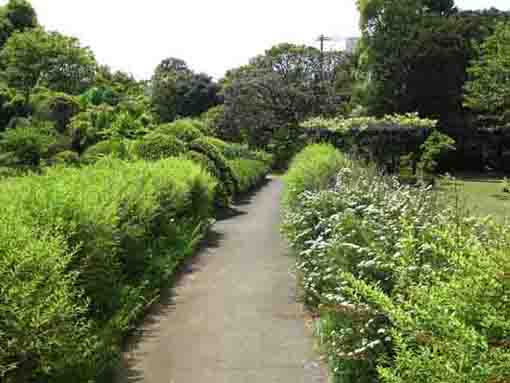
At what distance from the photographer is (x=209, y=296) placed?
772 centimetres

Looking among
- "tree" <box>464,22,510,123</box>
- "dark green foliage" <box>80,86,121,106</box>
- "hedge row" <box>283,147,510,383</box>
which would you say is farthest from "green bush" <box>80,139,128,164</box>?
"tree" <box>464,22,510,123</box>

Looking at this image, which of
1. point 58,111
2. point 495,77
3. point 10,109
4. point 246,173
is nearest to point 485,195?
point 495,77

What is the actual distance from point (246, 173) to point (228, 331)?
1706 centimetres

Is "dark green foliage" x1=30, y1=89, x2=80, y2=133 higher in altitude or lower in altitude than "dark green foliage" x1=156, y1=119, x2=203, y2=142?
higher

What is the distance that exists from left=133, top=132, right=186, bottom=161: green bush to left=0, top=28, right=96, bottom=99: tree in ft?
82.7

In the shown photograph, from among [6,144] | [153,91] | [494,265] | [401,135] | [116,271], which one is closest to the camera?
[494,265]

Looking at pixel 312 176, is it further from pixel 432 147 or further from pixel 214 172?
pixel 432 147

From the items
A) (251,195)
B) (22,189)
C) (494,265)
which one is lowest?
(251,195)

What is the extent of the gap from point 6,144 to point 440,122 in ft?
82.4

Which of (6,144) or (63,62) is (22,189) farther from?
(63,62)

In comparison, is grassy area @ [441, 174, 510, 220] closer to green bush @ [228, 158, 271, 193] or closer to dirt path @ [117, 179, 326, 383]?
dirt path @ [117, 179, 326, 383]

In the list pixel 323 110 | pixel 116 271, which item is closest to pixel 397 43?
pixel 323 110

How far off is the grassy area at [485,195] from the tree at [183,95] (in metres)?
27.4

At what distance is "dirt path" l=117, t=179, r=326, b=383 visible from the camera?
5051 mm
